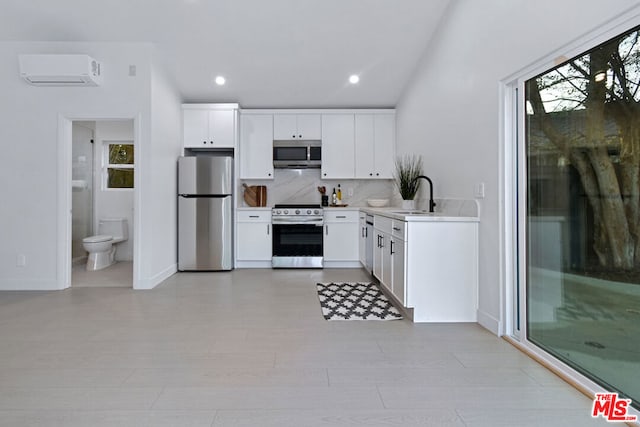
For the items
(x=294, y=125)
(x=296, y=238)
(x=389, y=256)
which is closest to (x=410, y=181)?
(x=389, y=256)

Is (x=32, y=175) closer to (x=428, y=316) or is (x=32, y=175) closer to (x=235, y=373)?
(x=235, y=373)

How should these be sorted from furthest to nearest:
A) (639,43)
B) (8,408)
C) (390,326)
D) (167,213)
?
(167,213) < (390,326) < (8,408) < (639,43)

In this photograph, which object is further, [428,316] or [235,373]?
[428,316]

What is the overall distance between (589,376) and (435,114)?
109 inches

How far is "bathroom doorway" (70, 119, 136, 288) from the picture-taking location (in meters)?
5.77

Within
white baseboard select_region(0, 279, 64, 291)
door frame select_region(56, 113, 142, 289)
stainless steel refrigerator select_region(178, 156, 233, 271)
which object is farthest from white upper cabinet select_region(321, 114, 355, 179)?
white baseboard select_region(0, 279, 64, 291)

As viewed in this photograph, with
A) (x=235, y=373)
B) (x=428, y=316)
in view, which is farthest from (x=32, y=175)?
(x=428, y=316)

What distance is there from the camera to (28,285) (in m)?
4.15

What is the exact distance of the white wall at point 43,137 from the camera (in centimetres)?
414

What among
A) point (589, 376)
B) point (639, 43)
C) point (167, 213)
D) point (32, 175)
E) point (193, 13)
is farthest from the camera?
point (167, 213)

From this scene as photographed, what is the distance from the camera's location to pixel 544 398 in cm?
183

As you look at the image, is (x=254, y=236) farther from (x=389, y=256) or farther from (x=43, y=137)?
(x=43, y=137)

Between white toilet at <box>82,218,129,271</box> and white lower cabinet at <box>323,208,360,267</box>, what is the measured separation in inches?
A: 129

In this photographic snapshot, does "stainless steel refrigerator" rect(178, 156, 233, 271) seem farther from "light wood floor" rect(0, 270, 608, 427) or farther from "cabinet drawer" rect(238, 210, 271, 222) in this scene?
"light wood floor" rect(0, 270, 608, 427)
